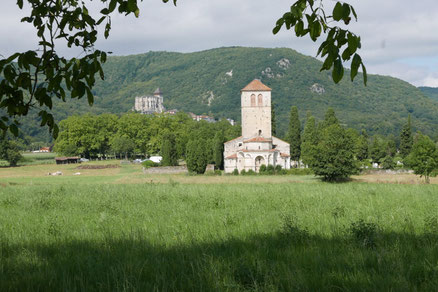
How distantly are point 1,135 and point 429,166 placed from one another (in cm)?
3803

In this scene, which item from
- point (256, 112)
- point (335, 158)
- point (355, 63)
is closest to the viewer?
point (355, 63)

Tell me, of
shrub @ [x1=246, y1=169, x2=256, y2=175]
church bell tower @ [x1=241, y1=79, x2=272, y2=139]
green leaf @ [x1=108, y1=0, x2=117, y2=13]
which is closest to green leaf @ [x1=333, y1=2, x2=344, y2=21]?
green leaf @ [x1=108, y1=0, x2=117, y2=13]

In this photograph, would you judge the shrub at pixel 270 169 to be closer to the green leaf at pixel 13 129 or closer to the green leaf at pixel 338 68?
the green leaf at pixel 13 129

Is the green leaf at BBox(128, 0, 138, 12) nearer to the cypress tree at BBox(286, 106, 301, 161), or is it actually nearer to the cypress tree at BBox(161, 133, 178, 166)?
the cypress tree at BBox(286, 106, 301, 161)

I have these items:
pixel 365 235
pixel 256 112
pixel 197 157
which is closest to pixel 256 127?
pixel 256 112

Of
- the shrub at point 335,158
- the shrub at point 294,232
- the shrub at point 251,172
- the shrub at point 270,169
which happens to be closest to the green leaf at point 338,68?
the shrub at point 294,232

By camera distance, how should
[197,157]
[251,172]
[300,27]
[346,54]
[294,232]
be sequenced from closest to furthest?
1. [346,54]
2. [300,27]
3. [294,232]
4. [251,172]
5. [197,157]

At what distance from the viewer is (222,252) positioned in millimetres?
Result: 5977

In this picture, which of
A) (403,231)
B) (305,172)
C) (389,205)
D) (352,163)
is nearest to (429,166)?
(352,163)

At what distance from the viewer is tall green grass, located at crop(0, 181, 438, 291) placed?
181 inches

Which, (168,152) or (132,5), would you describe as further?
(168,152)

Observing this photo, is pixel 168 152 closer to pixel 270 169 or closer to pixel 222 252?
pixel 270 169

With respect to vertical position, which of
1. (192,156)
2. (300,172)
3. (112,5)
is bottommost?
(300,172)

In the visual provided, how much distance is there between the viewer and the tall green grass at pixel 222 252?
4.59 metres
